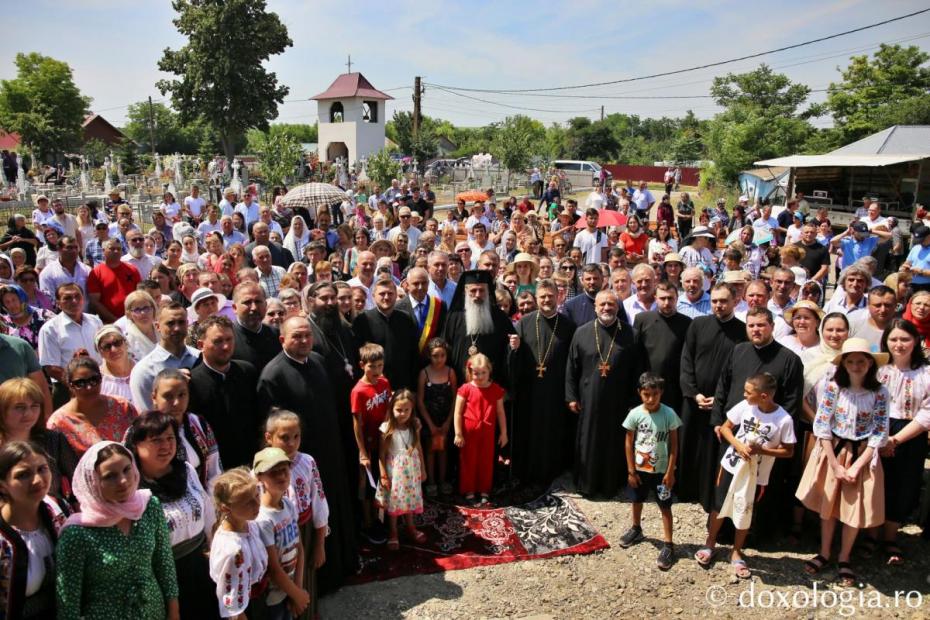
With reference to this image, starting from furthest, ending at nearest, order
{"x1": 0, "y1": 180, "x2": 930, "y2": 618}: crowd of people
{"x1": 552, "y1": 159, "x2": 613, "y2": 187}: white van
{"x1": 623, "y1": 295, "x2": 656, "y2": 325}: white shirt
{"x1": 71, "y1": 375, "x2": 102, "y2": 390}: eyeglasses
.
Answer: {"x1": 552, "y1": 159, "x2": 613, "y2": 187}: white van → {"x1": 623, "y1": 295, "x2": 656, "y2": 325}: white shirt → {"x1": 71, "y1": 375, "x2": 102, "y2": 390}: eyeglasses → {"x1": 0, "y1": 180, "x2": 930, "y2": 618}: crowd of people

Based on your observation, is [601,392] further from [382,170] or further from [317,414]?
[382,170]

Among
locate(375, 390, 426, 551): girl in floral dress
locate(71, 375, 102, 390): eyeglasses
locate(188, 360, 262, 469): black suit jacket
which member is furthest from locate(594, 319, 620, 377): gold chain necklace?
locate(71, 375, 102, 390): eyeglasses

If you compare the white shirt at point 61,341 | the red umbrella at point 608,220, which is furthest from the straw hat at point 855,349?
the red umbrella at point 608,220

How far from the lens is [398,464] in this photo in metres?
4.83

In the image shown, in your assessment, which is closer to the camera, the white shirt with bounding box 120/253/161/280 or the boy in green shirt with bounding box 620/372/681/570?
the boy in green shirt with bounding box 620/372/681/570

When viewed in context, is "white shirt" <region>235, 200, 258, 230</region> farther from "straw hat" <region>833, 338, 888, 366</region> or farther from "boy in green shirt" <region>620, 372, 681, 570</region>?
"straw hat" <region>833, 338, 888, 366</region>

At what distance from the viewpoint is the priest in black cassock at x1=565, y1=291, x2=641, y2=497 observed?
561 cm

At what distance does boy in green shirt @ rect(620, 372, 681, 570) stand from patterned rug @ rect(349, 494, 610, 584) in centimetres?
60

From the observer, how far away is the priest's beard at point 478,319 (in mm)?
5785

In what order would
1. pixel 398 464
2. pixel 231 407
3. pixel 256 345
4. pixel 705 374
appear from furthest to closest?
1. pixel 705 374
2. pixel 398 464
3. pixel 256 345
4. pixel 231 407

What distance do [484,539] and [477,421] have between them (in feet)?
3.28

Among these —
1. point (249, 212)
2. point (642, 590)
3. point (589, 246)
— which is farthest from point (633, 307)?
point (249, 212)

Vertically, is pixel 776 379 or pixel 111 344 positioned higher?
pixel 111 344

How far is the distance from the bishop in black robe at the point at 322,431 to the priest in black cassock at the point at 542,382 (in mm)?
2172
